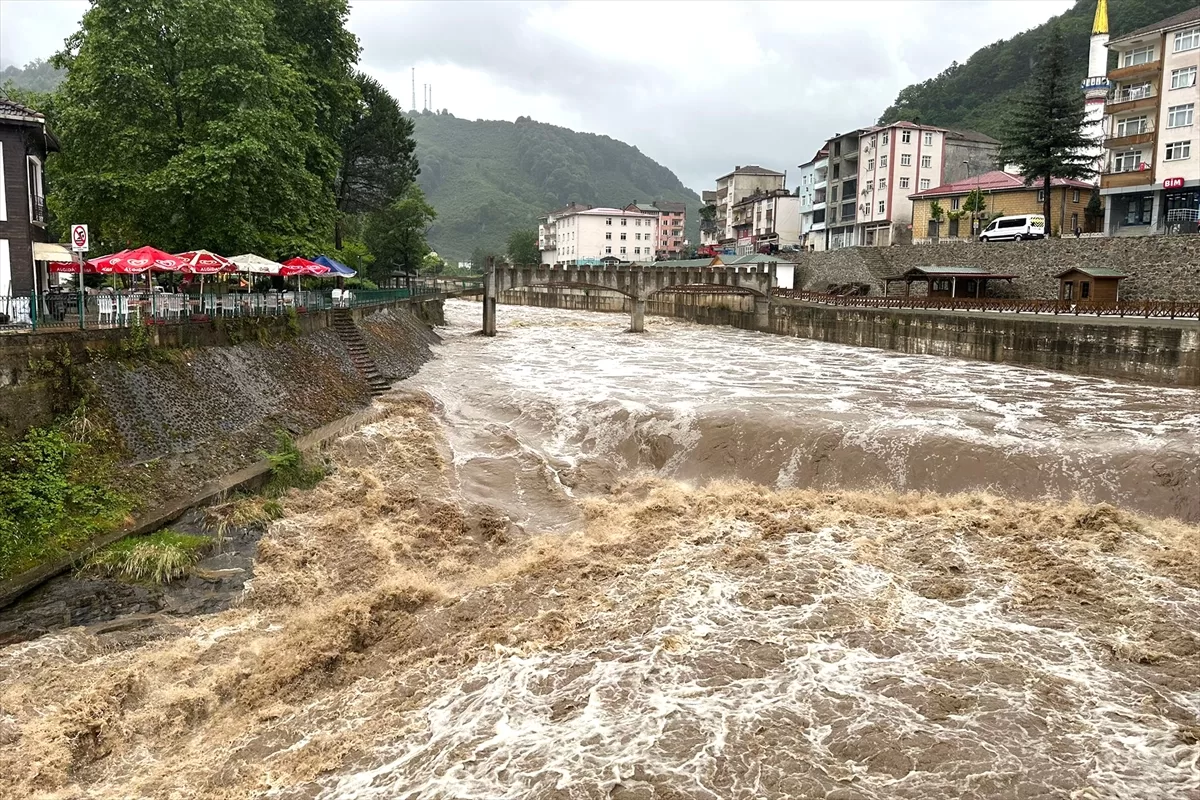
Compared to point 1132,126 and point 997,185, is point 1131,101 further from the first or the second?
point 997,185

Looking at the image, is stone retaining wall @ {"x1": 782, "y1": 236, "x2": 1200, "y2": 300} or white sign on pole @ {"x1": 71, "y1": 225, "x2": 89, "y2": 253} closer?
→ white sign on pole @ {"x1": 71, "y1": 225, "x2": 89, "y2": 253}

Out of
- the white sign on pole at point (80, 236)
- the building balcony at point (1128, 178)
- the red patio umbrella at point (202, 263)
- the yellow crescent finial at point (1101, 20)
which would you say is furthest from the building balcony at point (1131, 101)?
the white sign on pole at point (80, 236)

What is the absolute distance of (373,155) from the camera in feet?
190

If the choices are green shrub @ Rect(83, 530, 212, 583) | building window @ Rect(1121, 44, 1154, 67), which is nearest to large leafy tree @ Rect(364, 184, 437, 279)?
building window @ Rect(1121, 44, 1154, 67)

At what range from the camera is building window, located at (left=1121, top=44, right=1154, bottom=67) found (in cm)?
5025

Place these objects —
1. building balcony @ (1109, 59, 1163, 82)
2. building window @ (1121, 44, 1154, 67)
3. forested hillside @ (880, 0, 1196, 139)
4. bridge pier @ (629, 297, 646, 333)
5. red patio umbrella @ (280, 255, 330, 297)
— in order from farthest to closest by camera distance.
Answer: forested hillside @ (880, 0, 1196, 139), bridge pier @ (629, 297, 646, 333), building window @ (1121, 44, 1154, 67), building balcony @ (1109, 59, 1163, 82), red patio umbrella @ (280, 255, 330, 297)

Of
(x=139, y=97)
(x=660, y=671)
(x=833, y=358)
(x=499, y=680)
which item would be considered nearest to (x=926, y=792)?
(x=660, y=671)

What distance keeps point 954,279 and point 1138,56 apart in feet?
61.2

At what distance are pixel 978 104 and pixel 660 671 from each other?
120010 millimetres

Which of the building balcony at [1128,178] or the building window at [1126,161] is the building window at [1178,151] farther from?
the building window at [1126,161]

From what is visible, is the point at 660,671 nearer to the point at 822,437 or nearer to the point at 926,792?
the point at 926,792

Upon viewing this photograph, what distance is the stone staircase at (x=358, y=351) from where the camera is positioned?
3152cm

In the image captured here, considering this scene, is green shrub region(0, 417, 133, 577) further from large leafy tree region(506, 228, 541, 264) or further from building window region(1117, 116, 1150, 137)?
large leafy tree region(506, 228, 541, 264)

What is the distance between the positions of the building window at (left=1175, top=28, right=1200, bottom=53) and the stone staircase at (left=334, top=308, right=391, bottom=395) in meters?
49.5
